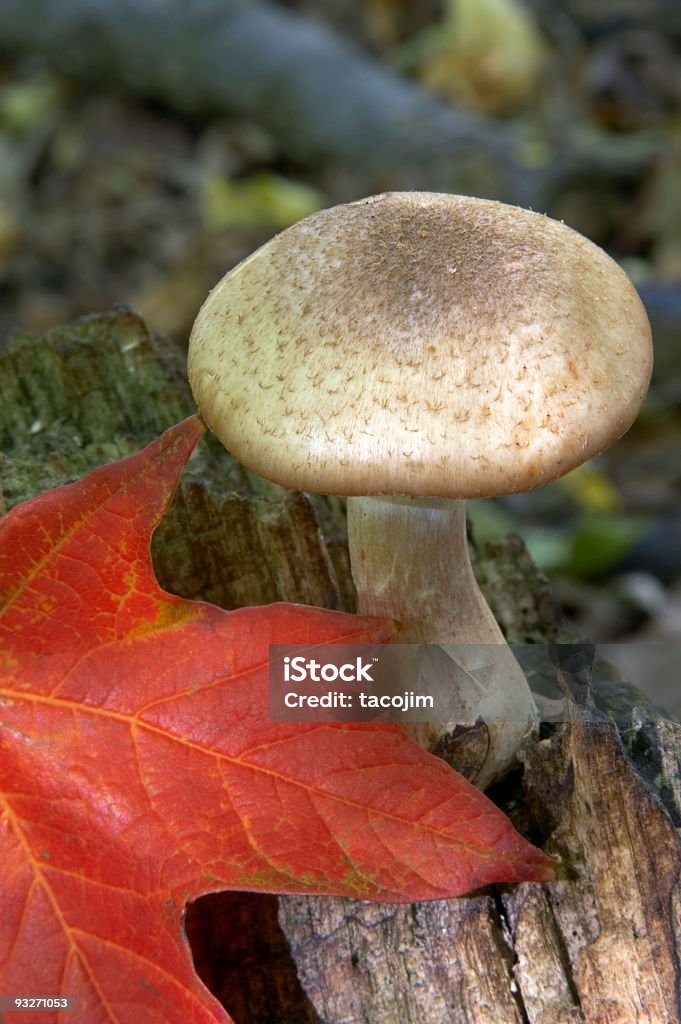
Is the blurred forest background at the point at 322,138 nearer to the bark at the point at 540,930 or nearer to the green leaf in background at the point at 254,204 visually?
the green leaf in background at the point at 254,204

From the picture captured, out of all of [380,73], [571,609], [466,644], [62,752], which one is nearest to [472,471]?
[466,644]

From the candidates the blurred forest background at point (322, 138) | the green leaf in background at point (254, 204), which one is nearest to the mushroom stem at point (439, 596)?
the blurred forest background at point (322, 138)

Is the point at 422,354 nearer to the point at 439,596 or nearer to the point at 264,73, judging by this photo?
the point at 439,596

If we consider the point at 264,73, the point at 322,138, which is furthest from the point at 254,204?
the point at 264,73

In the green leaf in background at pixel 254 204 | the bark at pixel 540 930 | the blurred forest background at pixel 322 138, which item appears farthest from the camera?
the green leaf in background at pixel 254 204

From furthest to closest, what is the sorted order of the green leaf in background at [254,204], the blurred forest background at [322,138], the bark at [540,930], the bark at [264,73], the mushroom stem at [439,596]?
the bark at [264,73], the green leaf in background at [254,204], the blurred forest background at [322,138], the mushroom stem at [439,596], the bark at [540,930]

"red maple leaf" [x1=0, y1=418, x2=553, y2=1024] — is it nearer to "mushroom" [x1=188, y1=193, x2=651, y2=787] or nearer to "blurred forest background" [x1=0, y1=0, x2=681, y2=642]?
"mushroom" [x1=188, y1=193, x2=651, y2=787]

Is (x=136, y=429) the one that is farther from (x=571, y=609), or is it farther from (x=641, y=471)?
(x=641, y=471)

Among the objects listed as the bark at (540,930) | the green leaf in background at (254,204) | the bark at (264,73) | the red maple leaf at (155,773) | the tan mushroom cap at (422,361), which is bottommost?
the bark at (540,930)
